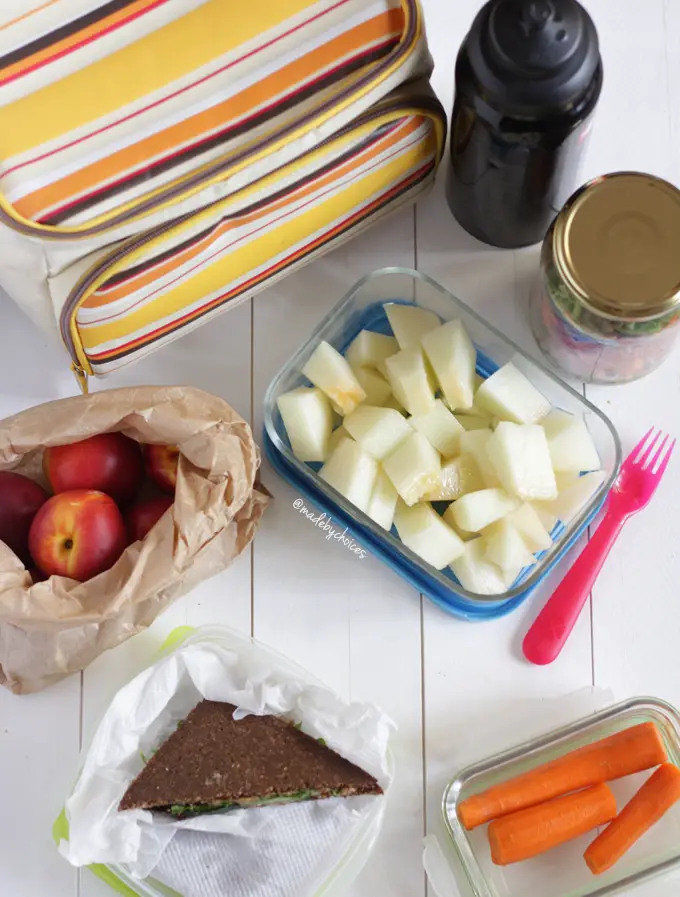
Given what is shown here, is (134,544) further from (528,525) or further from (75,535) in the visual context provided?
(528,525)

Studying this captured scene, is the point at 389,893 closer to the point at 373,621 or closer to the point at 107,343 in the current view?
the point at 373,621

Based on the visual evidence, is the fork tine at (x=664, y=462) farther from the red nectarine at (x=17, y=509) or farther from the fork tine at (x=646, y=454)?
the red nectarine at (x=17, y=509)

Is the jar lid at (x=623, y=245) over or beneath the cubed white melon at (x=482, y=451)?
over

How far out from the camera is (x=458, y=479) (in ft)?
2.81

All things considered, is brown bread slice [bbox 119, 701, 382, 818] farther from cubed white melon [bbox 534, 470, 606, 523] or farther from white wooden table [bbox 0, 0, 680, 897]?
cubed white melon [bbox 534, 470, 606, 523]

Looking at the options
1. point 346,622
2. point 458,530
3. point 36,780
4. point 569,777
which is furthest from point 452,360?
point 36,780

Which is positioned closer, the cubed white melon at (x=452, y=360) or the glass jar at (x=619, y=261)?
the glass jar at (x=619, y=261)

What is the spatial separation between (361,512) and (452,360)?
155 mm

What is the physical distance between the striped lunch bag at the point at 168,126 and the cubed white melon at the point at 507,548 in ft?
1.05

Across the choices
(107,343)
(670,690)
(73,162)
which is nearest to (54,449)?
(107,343)

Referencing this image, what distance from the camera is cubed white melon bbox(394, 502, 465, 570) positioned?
83 cm

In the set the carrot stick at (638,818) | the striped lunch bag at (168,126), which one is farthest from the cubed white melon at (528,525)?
the striped lunch bag at (168,126)

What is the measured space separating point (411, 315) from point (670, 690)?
1.35 ft

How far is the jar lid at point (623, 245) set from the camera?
74 cm
